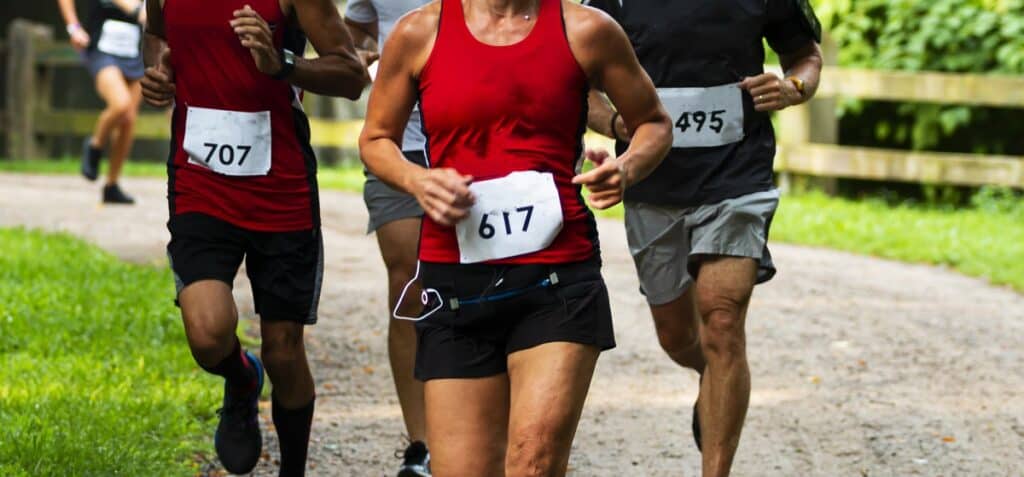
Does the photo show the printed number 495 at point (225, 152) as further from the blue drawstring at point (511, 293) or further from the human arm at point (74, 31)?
the human arm at point (74, 31)

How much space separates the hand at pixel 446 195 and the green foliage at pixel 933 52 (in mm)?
12876

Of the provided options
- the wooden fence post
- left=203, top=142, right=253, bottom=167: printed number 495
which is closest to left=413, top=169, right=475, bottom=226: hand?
left=203, top=142, right=253, bottom=167: printed number 495

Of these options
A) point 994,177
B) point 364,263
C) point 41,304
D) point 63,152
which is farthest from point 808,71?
point 63,152

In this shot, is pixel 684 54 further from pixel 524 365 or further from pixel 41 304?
pixel 41 304

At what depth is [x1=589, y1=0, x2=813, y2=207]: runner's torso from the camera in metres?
5.81

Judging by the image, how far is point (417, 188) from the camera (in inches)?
171

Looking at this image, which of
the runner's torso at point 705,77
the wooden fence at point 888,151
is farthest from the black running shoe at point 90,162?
the runner's torso at point 705,77

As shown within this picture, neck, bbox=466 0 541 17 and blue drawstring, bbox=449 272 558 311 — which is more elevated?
neck, bbox=466 0 541 17

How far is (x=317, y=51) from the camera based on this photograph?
5.65 metres

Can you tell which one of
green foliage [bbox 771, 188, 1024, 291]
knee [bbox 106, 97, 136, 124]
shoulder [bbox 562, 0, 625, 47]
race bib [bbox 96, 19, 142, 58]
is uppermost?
shoulder [bbox 562, 0, 625, 47]

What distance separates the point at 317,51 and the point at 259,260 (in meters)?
0.66

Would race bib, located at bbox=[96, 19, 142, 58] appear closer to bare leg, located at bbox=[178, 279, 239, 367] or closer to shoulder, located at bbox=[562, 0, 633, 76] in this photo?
bare leg, located at bbox=[178, 279, 239, 367]

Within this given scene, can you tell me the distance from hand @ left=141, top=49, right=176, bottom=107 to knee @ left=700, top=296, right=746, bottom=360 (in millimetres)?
1766

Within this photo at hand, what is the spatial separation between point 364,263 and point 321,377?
148 inches
